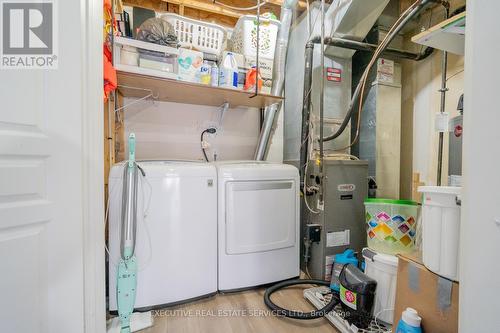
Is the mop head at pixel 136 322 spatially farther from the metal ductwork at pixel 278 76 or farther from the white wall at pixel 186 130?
the metal ductwork at pixel 278 76

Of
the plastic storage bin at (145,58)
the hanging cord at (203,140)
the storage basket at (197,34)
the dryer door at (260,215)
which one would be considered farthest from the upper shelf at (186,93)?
the dryer door at (260,215)

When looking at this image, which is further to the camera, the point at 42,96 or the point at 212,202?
the point at 212,202

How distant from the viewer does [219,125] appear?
2.32 metres

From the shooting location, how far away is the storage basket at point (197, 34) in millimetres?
1784

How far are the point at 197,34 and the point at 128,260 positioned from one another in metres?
1.73

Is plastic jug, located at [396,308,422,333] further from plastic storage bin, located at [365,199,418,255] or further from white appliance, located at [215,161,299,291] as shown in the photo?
white appliance, located at [215,161,299,291]

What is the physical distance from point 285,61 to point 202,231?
5.94 feet

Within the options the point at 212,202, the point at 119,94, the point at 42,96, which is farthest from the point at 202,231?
the point at 119,94

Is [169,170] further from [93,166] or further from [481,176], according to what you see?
[481,176]

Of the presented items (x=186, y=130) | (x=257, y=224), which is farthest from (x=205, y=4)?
(x=257, y=224)

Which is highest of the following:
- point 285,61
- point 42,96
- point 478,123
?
point 285,61

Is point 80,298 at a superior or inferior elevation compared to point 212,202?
inferior

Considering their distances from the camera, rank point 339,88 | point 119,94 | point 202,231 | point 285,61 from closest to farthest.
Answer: point 202,231 < point 119,94 < point 339,88 < point 285,61

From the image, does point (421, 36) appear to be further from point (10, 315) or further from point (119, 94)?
point (119, 94)
